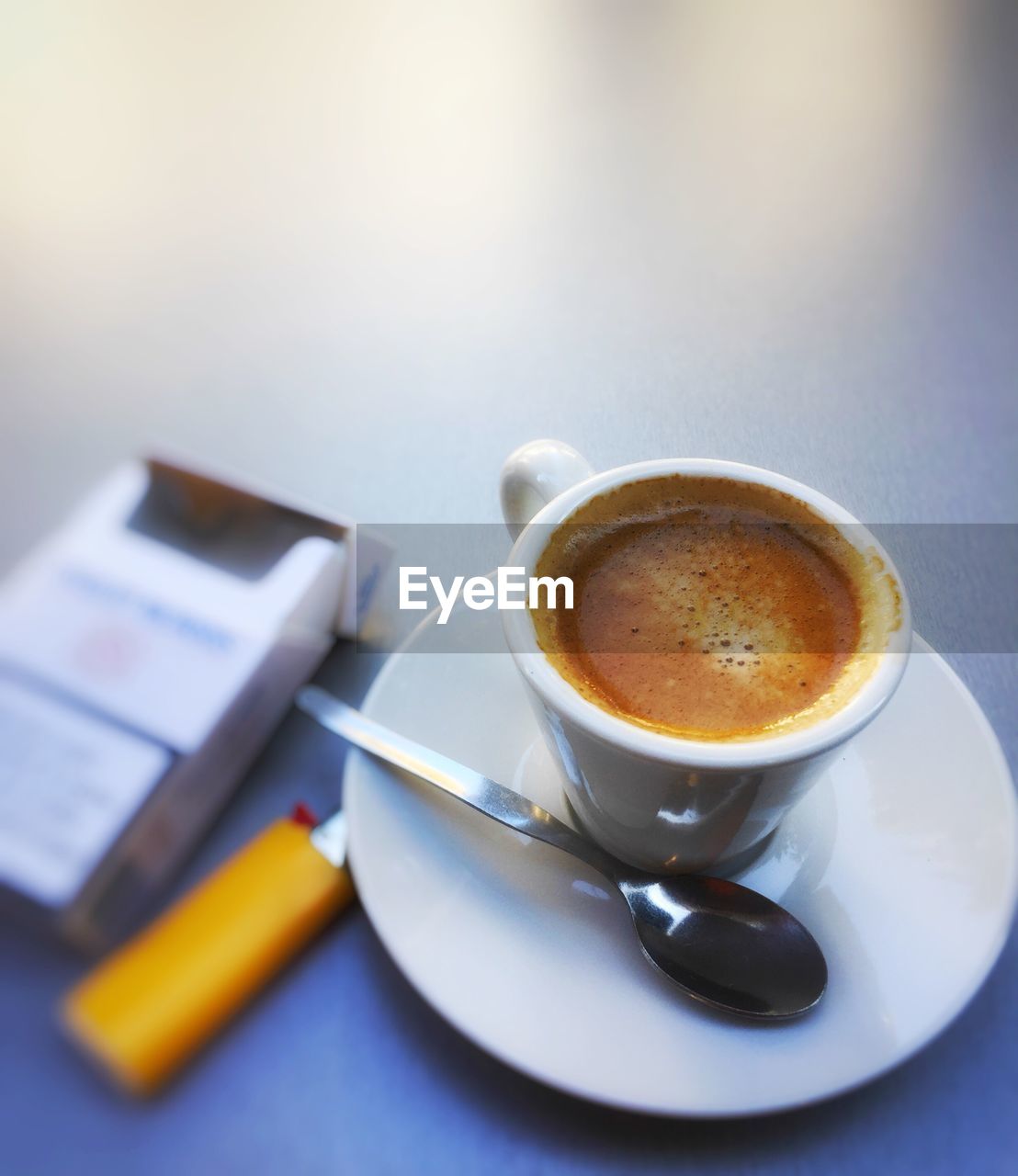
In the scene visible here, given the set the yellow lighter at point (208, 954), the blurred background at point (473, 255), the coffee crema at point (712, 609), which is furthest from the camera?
the blurred background at point (473, 255)

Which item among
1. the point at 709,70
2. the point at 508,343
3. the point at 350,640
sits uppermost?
the point at 709,70

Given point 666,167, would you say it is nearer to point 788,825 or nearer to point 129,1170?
point 788,825

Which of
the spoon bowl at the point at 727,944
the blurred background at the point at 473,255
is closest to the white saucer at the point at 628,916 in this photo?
the spoon bowl at the point at 727,944

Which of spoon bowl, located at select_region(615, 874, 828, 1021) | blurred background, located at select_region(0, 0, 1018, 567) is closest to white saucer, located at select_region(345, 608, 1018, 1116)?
spoon bowl, located at select_region(615, 874, 828, 1021)

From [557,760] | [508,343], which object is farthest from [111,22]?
[557,760]

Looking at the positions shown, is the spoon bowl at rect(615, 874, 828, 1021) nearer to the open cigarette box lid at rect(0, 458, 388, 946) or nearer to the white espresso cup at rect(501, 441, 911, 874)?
the white espresso cup at rect(501, 441, 911, 874)

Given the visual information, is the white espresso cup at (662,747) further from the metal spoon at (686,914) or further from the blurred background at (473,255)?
the blurred background at (473,255)
